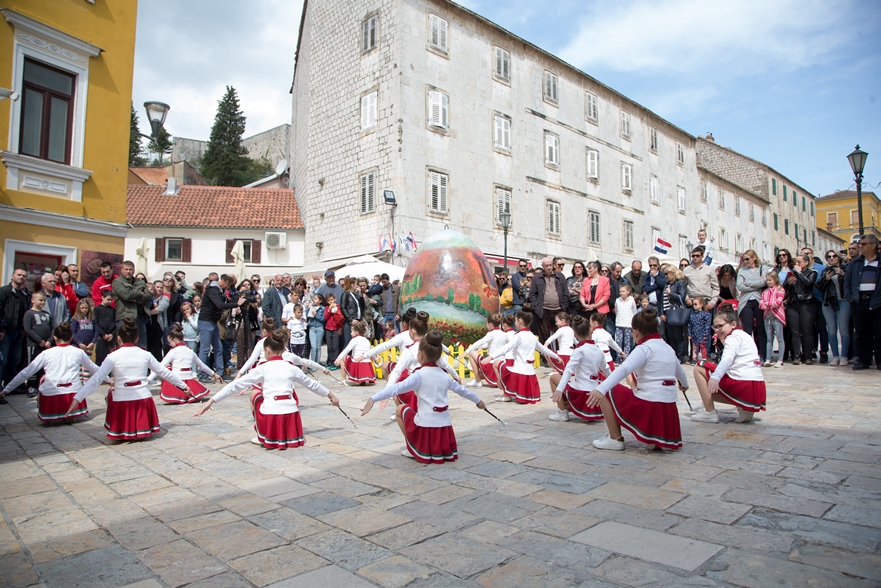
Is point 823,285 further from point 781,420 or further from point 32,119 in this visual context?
point 32,119

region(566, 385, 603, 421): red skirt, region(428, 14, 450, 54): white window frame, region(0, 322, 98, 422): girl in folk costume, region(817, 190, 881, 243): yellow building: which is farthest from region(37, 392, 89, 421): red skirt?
region(817, 190, 881, 243): yellow building

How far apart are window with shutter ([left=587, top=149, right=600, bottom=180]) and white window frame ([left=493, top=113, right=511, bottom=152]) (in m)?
6.41

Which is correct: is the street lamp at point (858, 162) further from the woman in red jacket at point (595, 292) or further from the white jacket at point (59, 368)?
the white jacket at point (59, 368)

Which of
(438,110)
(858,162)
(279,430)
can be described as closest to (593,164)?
(438,110)

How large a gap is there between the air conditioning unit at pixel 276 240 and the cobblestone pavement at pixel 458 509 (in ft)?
80.5

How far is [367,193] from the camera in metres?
23.8

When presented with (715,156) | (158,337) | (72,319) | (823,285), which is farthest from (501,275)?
(715,156)

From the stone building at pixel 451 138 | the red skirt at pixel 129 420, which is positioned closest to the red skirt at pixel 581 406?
the red skirt at pixel 129 420

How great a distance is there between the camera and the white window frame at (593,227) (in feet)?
101

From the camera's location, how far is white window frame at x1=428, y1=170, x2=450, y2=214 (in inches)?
920

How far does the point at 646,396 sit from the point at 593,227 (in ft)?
87.5

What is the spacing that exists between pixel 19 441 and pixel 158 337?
16.7 feet

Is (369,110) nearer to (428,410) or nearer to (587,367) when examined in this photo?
(587,367)

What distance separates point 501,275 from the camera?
1510cm
